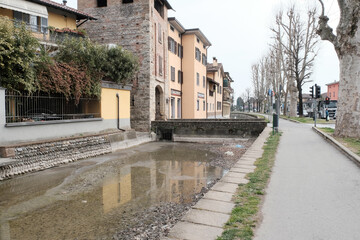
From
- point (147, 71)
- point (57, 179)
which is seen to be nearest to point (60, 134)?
point (57, 179)

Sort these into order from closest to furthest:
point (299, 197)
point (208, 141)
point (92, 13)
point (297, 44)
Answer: point (299, 197)
point (208, 141)
point (92, 13)
point (297, 44)

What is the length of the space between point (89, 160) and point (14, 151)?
3181 millimetres

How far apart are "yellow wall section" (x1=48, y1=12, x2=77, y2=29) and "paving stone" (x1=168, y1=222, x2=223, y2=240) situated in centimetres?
1924

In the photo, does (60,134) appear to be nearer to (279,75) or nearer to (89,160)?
(89,160)

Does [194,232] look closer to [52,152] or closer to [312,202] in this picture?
[312,202]

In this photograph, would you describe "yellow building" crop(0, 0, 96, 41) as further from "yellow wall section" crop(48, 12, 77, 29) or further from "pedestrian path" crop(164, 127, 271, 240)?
"pedestrian path" crop(164, 127, 271, 240)

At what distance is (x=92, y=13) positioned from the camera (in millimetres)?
20438

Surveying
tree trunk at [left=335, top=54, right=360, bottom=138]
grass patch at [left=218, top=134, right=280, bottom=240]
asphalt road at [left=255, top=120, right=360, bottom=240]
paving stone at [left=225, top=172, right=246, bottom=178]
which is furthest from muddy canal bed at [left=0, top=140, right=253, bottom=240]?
tree trunk at [left=335, top=54, right=360, bottom=138]

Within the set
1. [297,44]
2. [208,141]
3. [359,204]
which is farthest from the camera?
[297,44]

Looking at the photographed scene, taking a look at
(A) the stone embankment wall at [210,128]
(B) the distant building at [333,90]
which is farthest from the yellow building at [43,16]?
(B) the distant building at [333,90]

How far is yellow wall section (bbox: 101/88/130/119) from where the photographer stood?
14750 millimetres

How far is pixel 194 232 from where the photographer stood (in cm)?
317

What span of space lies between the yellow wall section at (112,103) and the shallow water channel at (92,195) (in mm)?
4262

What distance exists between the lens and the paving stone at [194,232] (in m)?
3.05
